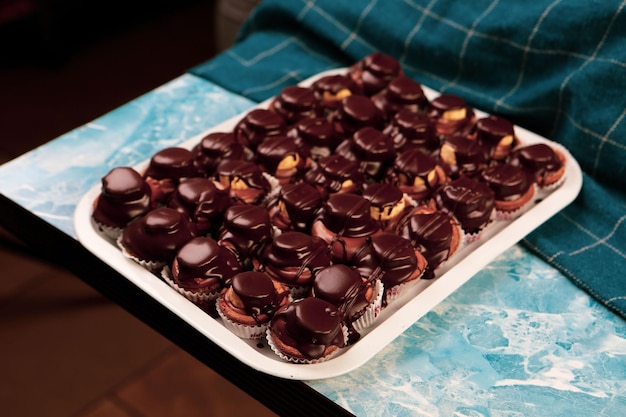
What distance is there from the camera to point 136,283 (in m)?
1.19

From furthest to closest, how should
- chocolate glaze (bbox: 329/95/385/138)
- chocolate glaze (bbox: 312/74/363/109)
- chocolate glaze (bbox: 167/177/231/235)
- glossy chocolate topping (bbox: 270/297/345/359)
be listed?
chocolate glaze (bbox: 312/74/363/109), chocolate glaze (bbox: 329/95/385/138), chocolate glaze (bbox: 167/177/231/235), glossy chocolate topping (bbox: 270/297/345/359)

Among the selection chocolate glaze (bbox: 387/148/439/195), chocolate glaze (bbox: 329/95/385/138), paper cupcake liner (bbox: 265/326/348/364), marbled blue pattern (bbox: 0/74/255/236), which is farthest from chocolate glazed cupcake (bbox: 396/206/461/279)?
marbled blue pattern (bbox: 0/74/255/236)

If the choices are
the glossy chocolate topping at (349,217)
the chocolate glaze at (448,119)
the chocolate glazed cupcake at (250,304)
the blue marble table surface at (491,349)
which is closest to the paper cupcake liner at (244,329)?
the chocolate glazed cupcake at (250,304)

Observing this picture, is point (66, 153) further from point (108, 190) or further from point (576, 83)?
point (576, 83)

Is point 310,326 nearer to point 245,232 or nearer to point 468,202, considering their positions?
point 245,232

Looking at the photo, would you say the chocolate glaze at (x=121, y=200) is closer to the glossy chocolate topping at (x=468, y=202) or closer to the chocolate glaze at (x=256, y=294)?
the chocolate glaze at (x=256, y=294)

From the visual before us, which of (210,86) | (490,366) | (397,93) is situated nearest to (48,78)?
(210,86)

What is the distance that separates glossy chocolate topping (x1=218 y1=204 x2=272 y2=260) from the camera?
→ 1220 millimetres

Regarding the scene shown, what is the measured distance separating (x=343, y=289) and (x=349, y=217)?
0.54 feet

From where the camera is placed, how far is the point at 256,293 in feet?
3.61

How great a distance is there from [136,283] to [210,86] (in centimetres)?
75

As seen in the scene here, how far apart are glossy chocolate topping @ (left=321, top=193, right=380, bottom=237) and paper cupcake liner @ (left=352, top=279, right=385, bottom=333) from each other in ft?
0.36

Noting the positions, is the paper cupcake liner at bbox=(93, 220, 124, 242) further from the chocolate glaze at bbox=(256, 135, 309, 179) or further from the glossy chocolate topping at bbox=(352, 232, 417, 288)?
the glossy chocolate topping at bbox=(352, 232, 417, 288)

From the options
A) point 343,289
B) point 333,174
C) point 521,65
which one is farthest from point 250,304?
point 521,65
